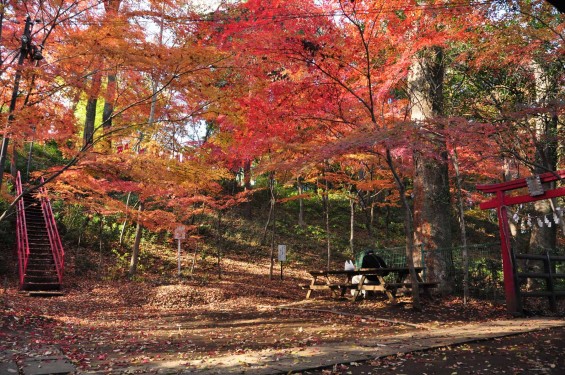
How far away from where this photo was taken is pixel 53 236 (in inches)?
508

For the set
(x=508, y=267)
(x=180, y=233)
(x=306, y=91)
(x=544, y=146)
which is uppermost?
(x=306, y=91)

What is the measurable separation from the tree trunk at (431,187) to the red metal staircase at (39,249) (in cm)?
970

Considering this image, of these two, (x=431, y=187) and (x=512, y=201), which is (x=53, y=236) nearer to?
(x=431, y=187)

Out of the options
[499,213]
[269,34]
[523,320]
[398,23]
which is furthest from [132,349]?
[398,23]

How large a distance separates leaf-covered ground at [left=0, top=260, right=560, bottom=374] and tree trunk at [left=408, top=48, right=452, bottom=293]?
3.53ft

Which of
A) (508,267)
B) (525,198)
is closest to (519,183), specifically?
(525,198)

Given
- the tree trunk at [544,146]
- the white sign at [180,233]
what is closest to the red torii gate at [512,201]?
the tree trunk at [544,146]

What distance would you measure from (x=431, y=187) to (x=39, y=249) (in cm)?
1140

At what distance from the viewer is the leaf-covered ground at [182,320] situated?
5.66 metres

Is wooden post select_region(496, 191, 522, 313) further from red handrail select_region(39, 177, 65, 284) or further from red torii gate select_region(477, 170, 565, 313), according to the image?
red handrail select_region(39, 177, 65, 284)

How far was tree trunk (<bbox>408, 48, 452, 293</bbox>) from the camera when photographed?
34.1ft

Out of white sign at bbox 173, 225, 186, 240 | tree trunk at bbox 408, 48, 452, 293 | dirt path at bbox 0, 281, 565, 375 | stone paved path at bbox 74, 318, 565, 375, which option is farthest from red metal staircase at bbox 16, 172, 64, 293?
tree trunk at bbox 408, 48, 452, 293

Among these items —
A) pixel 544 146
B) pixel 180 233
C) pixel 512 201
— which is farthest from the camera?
pixel 180 233

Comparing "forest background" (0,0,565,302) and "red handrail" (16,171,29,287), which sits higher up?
"forest background" (0,0,565,302)
